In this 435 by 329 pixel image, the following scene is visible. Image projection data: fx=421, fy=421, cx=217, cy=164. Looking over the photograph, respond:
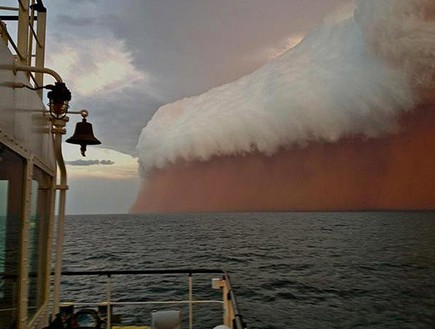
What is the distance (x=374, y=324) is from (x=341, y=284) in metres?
15.0

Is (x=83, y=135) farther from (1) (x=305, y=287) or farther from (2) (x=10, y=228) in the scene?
(1) (x=305, y=287)

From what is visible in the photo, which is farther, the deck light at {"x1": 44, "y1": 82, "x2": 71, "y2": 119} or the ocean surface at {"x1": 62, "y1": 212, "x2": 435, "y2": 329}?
the ocean surface at {"x1": 62, "y1": 212, "x2": 435, "y2": 329}

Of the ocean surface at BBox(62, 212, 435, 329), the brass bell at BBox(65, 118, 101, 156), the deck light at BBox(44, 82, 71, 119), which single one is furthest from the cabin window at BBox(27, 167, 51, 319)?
the ocean surface at BBox(62, 212, 435, 329)

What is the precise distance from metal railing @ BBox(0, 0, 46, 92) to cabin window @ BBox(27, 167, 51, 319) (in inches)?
40.9

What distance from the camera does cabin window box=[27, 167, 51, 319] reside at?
4051 millimetres

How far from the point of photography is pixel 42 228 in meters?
4.61

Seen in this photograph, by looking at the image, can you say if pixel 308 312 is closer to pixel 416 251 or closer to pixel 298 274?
pixel 298 274

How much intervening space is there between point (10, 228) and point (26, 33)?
186 cm

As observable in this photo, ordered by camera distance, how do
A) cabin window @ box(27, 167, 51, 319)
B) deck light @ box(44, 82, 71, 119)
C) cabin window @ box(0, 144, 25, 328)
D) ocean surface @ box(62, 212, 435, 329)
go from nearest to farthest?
cabin window @ box(0, 144, 25, 328)
deck light @ box(44, 82, 71, 119)
cabin window @ box(27, 167, 51, 319)
ocean surface @ box(62, 212, 435, 329)

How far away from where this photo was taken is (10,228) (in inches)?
128

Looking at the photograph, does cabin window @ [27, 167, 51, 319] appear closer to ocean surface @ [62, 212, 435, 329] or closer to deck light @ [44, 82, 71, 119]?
deck light @ [44, 82, 71, 119]

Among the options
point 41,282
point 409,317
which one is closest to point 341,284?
point 409,317

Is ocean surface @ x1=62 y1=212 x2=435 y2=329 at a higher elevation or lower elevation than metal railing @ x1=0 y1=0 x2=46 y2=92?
lower

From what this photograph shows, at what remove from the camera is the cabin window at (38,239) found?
4.05m
